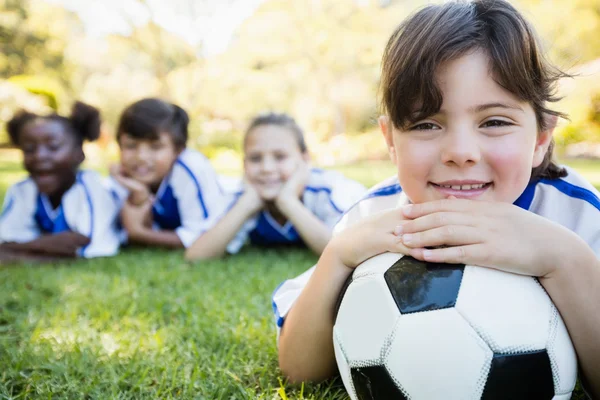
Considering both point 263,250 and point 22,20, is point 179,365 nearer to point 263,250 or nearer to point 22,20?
point 263,250

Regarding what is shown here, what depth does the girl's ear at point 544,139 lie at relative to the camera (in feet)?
5.01

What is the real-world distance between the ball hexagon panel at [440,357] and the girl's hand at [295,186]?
251cm

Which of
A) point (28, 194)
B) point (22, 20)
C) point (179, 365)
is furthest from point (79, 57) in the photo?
point (179, 365)

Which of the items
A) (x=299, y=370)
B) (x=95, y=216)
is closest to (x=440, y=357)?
(x=299, y=370)

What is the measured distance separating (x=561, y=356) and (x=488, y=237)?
320mm

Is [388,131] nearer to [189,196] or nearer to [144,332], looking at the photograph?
[144,332]

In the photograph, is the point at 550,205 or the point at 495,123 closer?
the point at 495,123

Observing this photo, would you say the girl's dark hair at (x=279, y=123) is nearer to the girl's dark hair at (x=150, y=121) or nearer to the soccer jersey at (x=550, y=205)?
the girl's dark hair at (x=150, y=121)

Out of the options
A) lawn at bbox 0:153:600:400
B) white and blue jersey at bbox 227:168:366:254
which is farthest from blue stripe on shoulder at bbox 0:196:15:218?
white and blue jersey at bbox 227:168:366:254

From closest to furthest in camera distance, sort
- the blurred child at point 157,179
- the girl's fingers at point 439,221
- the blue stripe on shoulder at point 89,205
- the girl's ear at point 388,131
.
→ the girl's fingers at point 439,221 → the girl's ear at point 388,131 → the blue stripe on shoulder at point 89,205 → the blurred child at point 157,179

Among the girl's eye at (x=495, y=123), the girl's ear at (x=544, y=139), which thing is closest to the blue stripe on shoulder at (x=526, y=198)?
the girl's ear at (x=544, y=139)

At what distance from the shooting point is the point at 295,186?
3.77 meters

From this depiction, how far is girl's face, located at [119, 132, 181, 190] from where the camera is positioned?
4.36m

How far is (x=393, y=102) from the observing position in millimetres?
1514
